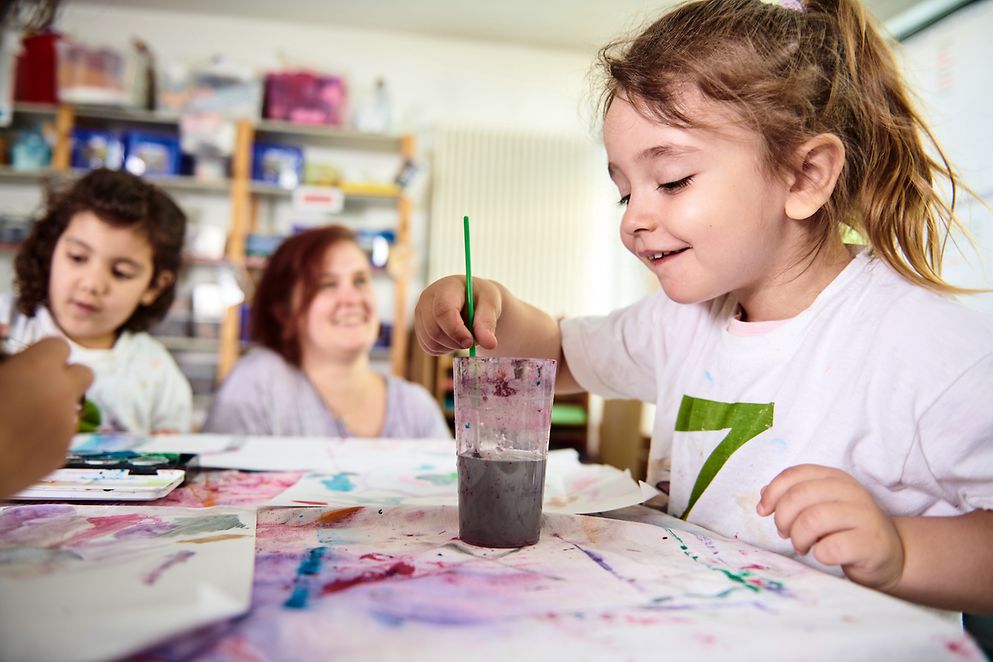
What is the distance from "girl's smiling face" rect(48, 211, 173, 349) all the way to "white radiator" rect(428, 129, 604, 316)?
286 cm

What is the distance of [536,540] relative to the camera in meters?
0.60

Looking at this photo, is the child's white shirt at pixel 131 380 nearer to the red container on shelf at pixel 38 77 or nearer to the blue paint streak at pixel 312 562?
the blue paint streak at pixel 312 562

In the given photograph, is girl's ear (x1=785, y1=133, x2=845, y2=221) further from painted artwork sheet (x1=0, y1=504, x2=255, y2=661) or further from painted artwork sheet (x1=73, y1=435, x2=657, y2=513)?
painted artwork sheet (x1=0, y1=504, x2=255, y2=661)

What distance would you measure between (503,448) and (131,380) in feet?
5.03

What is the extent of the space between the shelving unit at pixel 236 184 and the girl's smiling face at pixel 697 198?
3467mm

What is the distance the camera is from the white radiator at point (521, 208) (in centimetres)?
470

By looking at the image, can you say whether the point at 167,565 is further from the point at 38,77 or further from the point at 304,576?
the point at 38,77

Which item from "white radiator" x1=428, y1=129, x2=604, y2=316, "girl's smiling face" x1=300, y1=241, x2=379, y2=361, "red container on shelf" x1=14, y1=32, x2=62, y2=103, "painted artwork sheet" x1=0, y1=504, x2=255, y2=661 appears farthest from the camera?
"white radiator" x1=428, y1=129, x2=604, y2=316

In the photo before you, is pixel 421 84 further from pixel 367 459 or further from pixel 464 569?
pixel 464 569

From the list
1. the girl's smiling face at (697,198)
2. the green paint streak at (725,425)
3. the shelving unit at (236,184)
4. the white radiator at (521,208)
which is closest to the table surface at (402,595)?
the green paint streak at (725,425)

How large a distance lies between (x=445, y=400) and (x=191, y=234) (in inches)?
67.1

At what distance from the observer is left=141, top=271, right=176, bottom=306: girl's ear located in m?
1.94

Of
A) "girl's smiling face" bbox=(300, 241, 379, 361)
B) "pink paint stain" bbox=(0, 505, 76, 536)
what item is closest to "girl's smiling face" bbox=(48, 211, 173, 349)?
"girl's smiling face" bbox=(300, 241, 379, 361)

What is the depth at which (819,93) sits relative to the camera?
2.80 ft
